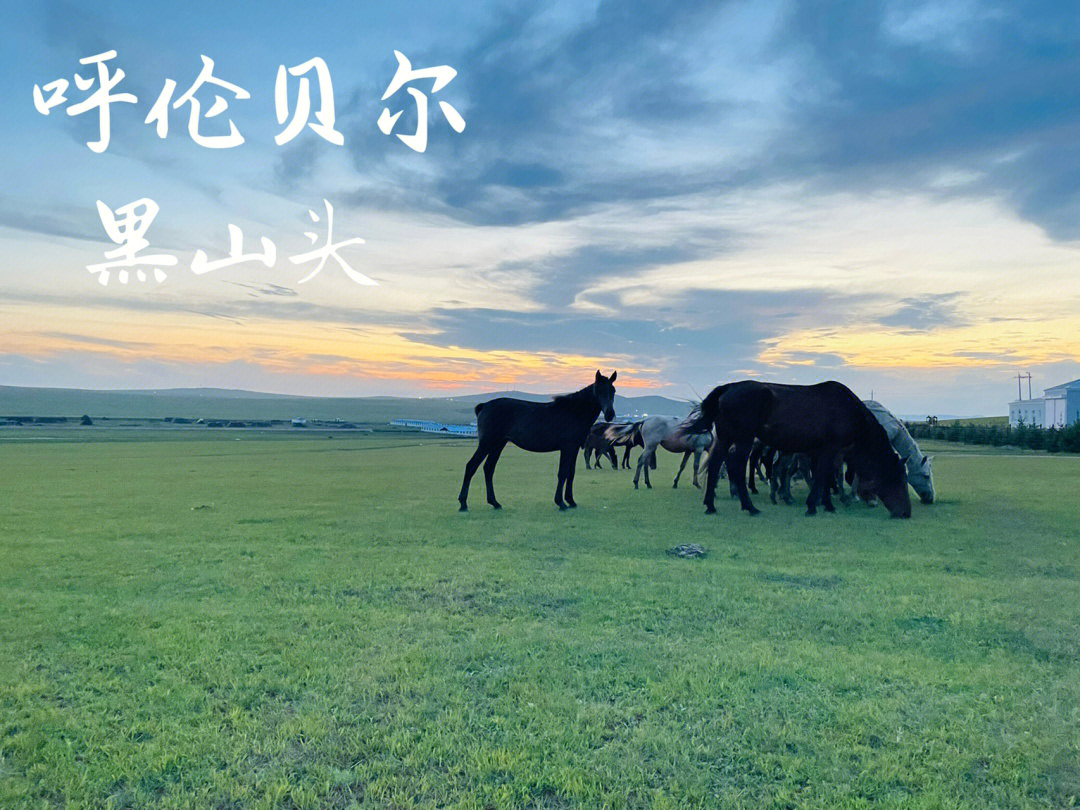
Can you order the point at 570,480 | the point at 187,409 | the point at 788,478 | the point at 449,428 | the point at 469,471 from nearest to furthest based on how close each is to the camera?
the point at 469,471, the point at 570,480, the point at 788,478, the point at 449,428, the point at 187,409

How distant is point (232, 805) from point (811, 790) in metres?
2.73

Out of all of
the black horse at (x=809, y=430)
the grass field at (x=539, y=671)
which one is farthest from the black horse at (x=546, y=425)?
the grass field at (x=539, y=671)

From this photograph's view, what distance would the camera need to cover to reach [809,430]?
1348cm

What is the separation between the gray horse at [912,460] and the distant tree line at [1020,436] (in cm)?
3329

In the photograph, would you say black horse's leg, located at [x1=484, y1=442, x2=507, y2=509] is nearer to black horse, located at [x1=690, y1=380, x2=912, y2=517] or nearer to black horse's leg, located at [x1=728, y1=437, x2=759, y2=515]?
black horse, located at [x1=690, y1=380, x2=912, y2=517]

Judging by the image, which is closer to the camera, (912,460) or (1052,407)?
(912,460)

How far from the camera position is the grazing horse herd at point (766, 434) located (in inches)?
531

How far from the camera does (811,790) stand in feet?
11.3

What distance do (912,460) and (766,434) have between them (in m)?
3.52

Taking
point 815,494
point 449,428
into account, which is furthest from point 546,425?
point 449,428

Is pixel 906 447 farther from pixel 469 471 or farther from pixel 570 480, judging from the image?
pixel 469 471

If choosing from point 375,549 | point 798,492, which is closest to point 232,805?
point 375,549

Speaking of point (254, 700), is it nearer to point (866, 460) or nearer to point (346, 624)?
point (346, 624)

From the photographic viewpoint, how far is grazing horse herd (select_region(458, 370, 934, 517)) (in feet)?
44.2
